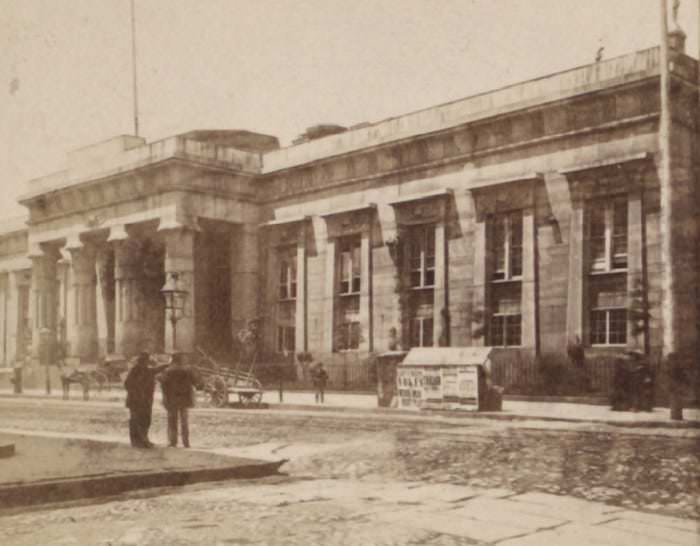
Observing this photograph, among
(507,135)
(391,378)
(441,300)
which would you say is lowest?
(391,378)

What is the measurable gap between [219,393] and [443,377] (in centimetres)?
686

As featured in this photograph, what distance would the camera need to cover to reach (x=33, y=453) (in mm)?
10727

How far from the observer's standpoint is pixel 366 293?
31422 millimetres

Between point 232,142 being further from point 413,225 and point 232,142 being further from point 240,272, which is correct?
point 413,225

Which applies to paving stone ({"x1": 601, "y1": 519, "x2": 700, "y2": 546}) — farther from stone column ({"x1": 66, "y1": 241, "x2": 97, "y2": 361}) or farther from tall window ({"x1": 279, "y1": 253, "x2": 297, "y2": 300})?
stone column ({"x1": 66, "y1": 241, "x2": 97, "y2": 361})

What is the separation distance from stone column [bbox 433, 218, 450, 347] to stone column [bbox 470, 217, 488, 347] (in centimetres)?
119

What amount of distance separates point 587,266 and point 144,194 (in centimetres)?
1878

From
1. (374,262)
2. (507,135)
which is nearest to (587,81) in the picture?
(507,135)

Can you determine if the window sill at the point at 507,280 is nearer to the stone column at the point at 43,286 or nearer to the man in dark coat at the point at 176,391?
the man in dark coat at the point at 176,391

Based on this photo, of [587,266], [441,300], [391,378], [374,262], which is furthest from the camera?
[374,262]

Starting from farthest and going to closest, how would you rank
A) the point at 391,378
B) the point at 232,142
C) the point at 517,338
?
the point at 232,142 → the point at 517,338 → the point at 391,378

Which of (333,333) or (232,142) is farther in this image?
(232,142)

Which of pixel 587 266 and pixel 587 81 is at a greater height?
pixel 587 81

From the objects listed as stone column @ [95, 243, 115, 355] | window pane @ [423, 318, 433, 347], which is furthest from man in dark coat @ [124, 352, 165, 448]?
stone column @ [95, 243, 115, 355]
